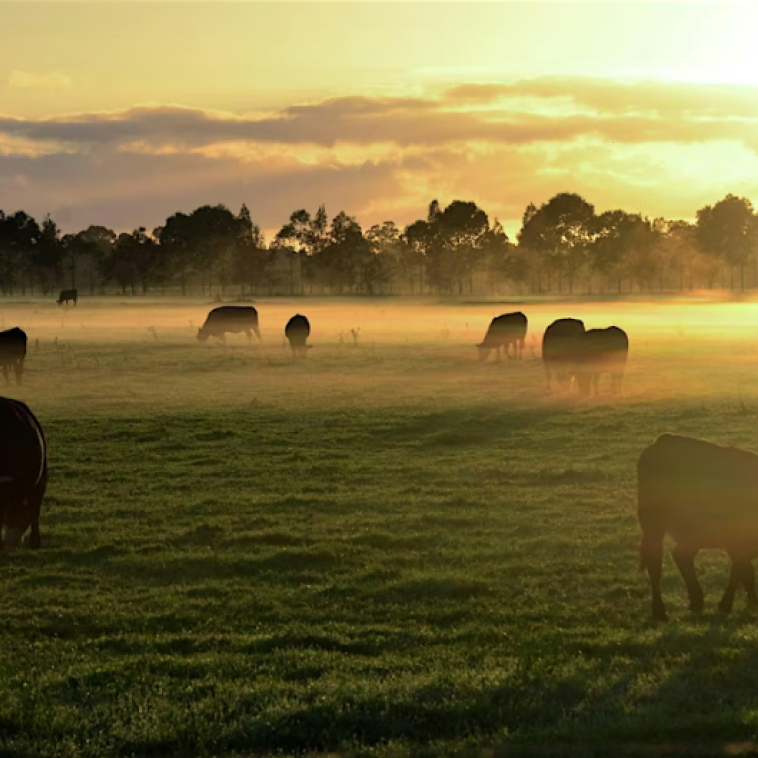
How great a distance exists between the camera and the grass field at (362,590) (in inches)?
277

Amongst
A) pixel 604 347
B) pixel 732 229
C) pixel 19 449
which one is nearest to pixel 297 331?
pixel 604 347

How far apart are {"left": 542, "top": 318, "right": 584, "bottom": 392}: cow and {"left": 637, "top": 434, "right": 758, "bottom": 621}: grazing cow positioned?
18.1m

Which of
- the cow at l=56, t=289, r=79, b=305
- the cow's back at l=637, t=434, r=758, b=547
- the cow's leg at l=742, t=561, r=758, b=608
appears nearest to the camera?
the cow's back at l=637, t=434, r=758, b=547

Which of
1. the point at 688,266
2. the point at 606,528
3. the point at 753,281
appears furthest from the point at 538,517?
the point at 753,281

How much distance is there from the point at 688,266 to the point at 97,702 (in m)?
168

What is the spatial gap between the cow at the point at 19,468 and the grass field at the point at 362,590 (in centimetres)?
53

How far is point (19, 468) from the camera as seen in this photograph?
1181cm

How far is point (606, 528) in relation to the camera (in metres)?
13.2

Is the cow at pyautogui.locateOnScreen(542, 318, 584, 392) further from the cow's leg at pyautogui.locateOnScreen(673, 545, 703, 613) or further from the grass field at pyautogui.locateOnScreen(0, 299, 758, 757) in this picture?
the cow's leg at pyautogui.locateOnScreen(673, 545, 703, 613)

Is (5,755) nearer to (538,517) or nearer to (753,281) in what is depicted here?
(538,517)

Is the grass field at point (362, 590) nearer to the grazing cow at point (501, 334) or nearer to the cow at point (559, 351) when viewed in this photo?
the cow at point (559, 351)

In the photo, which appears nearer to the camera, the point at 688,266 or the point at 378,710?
the point at 378,710

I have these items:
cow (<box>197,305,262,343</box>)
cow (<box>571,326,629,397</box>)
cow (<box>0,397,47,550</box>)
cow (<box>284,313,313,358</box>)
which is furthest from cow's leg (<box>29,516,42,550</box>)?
cow (<box>197,305,262,343</box>)

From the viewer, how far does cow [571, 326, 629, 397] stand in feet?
88.8
